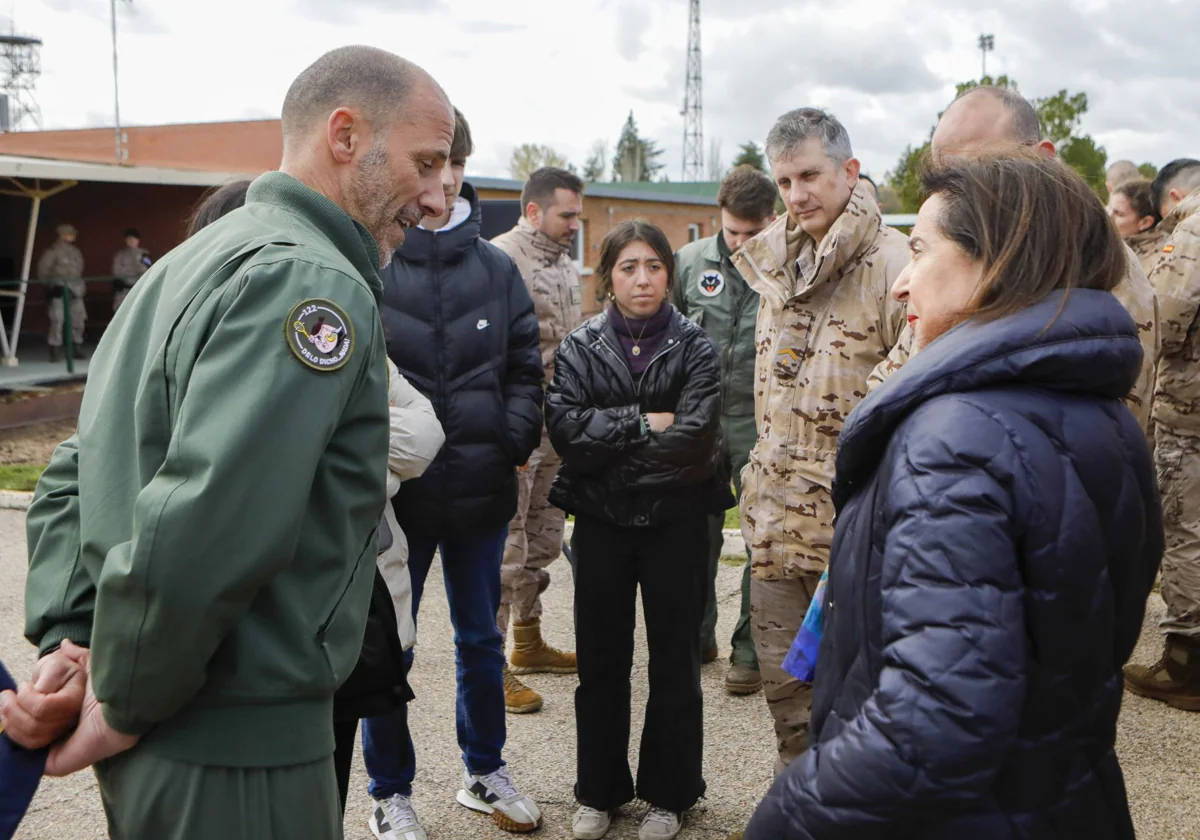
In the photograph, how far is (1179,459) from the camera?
510 centimetres

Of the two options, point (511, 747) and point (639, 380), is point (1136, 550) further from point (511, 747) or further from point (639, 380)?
point (511, 747)

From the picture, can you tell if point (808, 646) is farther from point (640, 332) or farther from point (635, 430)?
point (640, 332)

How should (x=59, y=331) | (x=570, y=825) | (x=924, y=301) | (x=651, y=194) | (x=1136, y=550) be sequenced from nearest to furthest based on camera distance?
(x=1136, y=550)
(x=924, y=301)
(x=570, y=825)
(x=59, y=331)
(x=651, y=194)

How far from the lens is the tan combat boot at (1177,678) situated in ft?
15.6

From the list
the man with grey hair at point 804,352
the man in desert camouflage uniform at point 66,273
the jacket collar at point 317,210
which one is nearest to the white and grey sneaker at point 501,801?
the man with grey hair at point 804,352

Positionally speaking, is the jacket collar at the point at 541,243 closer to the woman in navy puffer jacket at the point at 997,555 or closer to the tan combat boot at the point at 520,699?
the tan combat boot at the point at 520,699

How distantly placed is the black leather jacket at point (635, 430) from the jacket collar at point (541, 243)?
1.83m

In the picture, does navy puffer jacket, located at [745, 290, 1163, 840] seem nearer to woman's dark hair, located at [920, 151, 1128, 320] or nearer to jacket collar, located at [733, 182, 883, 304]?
woman's dark hair, located at [920, 151, 1128, 320]

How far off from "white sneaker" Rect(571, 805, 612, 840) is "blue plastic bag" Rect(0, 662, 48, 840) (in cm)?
217

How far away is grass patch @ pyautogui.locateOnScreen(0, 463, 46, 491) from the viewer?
913cm

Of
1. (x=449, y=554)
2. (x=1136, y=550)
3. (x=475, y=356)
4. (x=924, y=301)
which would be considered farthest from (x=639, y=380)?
(x=1136, y=550)

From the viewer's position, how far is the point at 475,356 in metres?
3.91

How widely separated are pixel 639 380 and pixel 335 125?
1954 mm

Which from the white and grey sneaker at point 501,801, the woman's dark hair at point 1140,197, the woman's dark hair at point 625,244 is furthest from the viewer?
the woman's dark hair at point 1140,197
